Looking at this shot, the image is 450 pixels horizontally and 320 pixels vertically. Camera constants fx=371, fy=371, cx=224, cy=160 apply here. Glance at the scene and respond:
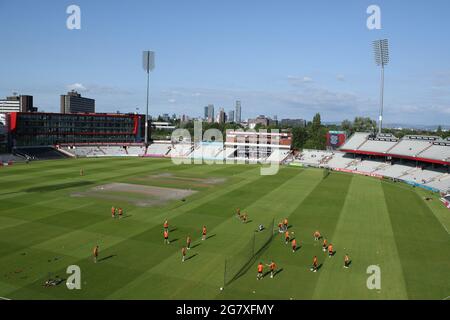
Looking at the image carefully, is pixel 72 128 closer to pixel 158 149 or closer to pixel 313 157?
pixel 158 149

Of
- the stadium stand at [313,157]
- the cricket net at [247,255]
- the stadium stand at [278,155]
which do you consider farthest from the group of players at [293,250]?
the stadium stand at [278,155]

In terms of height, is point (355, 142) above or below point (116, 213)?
above

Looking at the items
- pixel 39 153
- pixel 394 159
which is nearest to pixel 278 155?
pixel 394 159

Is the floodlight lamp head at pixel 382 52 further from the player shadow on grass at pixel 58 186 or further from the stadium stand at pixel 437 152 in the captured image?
the player shadow on grass at pixel 58 186

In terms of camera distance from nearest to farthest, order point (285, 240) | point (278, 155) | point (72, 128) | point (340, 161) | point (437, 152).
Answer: point (285, 240), point (437, 152), point (340, 161), point (278, 155), point (72, 128)

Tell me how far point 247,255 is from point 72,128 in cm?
8846

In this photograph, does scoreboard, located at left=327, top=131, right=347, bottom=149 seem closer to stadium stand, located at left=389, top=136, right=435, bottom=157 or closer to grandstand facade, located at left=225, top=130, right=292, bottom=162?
grandstand facade, located at left=225, top=130, right=292, bottom=162

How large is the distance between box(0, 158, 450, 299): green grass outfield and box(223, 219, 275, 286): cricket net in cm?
51

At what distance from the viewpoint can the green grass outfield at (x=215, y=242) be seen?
2173 cm

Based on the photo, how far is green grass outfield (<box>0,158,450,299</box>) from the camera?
2173 centimetres

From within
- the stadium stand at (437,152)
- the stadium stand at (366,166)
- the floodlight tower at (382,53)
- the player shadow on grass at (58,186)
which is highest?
the floodlight tower at (382,53)

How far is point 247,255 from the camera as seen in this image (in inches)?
Result: 1079

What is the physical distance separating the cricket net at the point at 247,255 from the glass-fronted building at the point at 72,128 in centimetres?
8059
